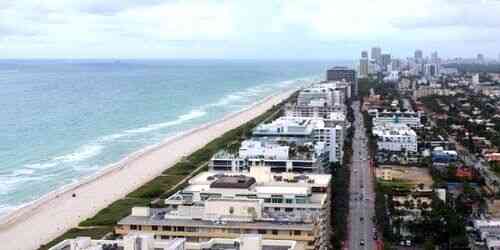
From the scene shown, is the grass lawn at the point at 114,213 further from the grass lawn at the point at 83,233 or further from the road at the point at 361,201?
the road at the point at 361,201

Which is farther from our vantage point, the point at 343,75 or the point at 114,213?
the point at 343,75

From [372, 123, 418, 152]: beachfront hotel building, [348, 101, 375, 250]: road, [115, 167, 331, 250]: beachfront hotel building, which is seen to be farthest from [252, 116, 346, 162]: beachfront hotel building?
[115, 167, 331, 250]: beachfront hotel building

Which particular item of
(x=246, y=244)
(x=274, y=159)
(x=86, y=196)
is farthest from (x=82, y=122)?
(x=246, y=244)

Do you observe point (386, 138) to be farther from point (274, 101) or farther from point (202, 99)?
point (202, 99)

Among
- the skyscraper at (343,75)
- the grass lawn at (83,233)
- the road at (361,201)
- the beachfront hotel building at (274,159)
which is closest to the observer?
the grass lawn at (83,233)

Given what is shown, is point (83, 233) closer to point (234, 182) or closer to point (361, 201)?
point (234, 182)

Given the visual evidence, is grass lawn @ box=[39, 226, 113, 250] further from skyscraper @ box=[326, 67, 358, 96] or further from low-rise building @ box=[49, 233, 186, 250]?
skyscraper @ box=[326, 67, 358, 96]

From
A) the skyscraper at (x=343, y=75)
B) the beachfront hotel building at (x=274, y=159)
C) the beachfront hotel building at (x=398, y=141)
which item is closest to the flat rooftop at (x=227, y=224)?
the beachfront hotel building at (x=274, y=159)
